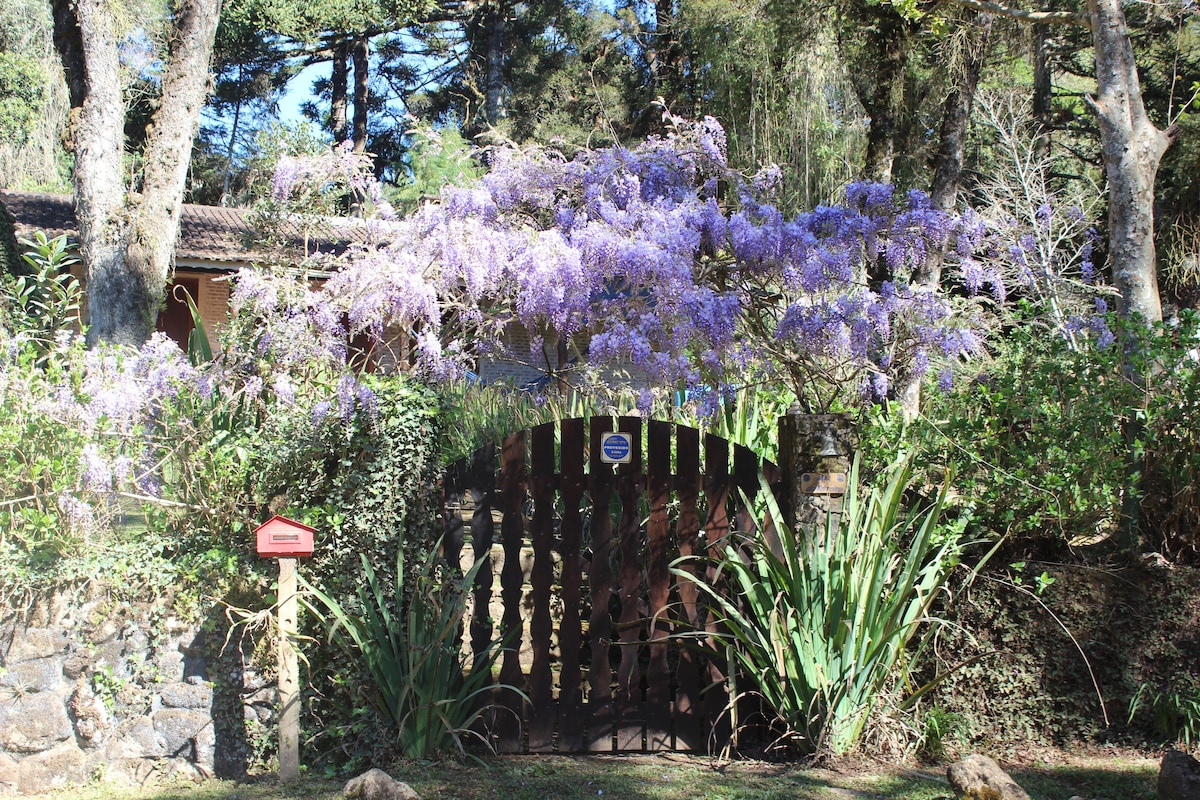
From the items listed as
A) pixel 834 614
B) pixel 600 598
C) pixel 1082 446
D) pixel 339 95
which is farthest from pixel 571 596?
pixel 339 95

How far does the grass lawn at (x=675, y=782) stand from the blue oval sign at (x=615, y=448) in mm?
1369

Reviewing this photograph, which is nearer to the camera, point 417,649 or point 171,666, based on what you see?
point 417,649

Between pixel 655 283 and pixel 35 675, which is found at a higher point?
pixel 655 283

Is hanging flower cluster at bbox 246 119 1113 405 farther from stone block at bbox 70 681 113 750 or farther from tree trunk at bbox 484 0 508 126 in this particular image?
tree trunk at bbox 484 0 508 126

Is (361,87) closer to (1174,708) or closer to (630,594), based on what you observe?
(630,594)

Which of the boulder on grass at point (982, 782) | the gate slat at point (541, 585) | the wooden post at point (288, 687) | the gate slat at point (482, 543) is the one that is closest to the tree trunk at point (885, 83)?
the gate slat at point (541, 585)

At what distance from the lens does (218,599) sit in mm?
4203

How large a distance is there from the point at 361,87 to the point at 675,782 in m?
23.6

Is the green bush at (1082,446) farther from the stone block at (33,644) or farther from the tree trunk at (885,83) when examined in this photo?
the tree trunk at (885,83)

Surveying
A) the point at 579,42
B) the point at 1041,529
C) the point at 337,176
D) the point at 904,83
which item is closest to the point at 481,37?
the point at 579,42

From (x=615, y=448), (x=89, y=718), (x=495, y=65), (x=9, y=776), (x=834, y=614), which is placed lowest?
(x=9, y=776)

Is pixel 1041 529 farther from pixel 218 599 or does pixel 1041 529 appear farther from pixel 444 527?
pixel 218 599

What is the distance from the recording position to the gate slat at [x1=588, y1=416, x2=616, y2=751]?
13.9 feet

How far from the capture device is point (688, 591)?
4.30 m
